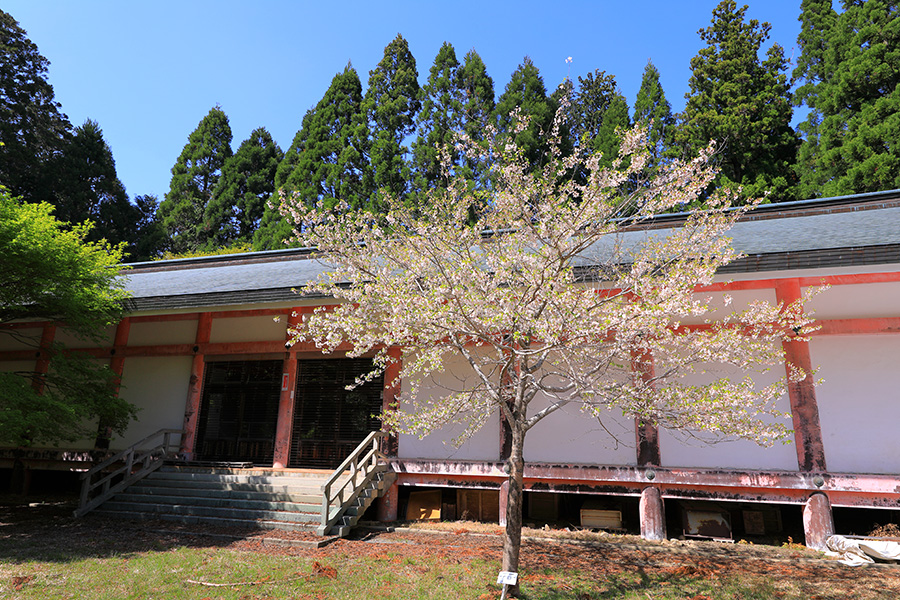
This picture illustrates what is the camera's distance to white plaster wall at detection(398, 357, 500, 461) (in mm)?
11031

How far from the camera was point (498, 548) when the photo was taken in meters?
8.27

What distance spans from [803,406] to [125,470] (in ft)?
42.3

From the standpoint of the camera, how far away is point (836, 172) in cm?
2283

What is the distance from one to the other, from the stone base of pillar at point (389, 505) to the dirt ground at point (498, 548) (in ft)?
3.49

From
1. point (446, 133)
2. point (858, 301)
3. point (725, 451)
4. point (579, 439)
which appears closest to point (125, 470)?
point (579, 439)

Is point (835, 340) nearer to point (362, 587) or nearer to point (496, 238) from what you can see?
point (496, 238)

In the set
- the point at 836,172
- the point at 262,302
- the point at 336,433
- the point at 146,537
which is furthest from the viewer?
the point at 836,172

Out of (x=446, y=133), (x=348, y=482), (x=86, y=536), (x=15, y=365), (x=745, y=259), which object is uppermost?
(x=446, y=133)

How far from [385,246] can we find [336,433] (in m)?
5.95

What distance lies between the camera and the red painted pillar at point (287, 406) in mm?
11953

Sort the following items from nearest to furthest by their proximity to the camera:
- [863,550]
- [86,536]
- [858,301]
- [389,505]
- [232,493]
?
[863,550] < [86,536] < [858,301] < [232,493] < [389,505]

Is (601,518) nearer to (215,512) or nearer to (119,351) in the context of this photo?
(215,512)

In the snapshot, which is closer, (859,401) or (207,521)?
(859,401)

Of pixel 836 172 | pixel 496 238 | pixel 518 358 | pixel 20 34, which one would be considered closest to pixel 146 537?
pixel 518 358
